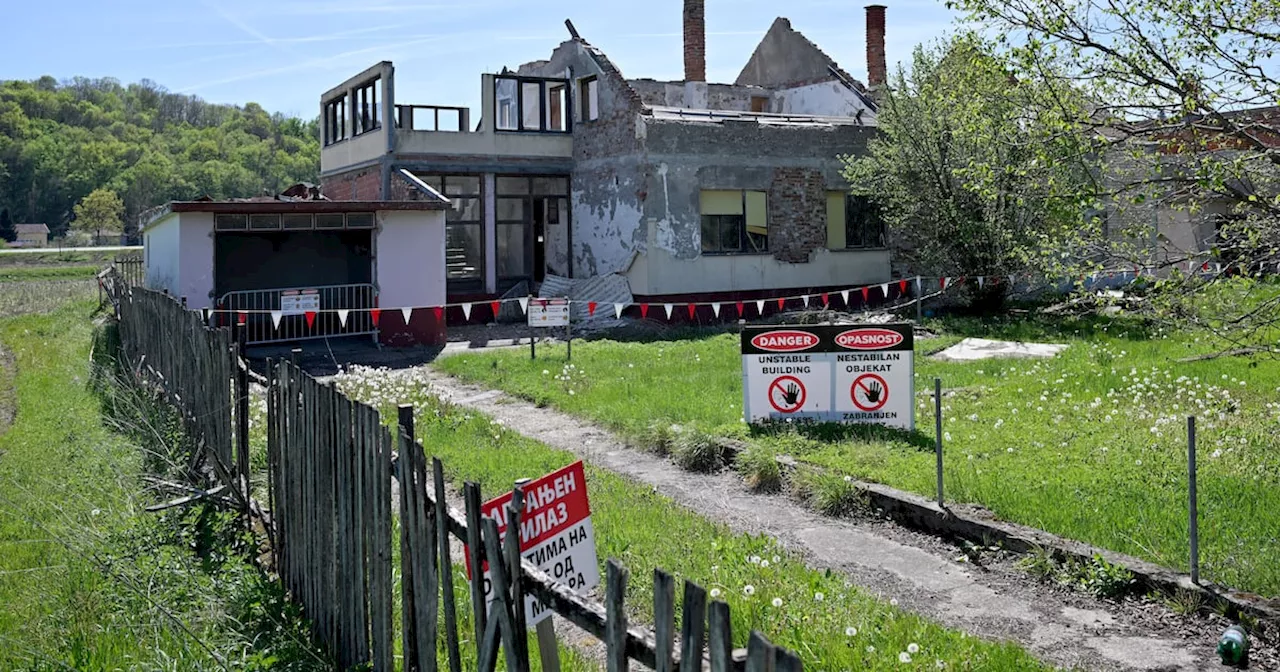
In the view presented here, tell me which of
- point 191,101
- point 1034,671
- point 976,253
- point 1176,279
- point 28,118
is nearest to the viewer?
point 1034,671

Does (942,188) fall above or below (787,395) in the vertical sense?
above

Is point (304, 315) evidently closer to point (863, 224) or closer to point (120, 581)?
point (863, 224)

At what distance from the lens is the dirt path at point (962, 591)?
6137 millimetres

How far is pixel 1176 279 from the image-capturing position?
316 inches

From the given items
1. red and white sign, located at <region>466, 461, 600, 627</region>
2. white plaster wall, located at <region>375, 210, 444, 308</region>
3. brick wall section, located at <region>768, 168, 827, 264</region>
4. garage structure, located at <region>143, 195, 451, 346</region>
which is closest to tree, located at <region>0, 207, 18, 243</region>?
garage structure, located at <region>143, 195, 451, 346</region>

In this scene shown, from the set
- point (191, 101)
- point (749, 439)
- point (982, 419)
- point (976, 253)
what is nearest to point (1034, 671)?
point (749, 439)

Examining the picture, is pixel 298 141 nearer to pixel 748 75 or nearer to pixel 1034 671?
pixel 748 75

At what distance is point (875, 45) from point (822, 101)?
3081 mm

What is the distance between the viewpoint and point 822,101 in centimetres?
3030

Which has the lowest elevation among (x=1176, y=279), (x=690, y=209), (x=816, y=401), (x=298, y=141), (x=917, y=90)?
(x=816, y=401)

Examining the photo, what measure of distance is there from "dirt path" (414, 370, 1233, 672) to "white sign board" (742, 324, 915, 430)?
5.10 ft

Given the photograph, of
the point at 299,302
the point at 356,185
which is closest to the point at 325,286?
the point at 299,302

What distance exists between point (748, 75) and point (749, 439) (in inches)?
973

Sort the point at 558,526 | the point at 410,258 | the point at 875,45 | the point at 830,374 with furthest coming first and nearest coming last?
1. the point at 875,45
2. the point at 410,258
3. the point at 830,374
4. the point at 558,526
